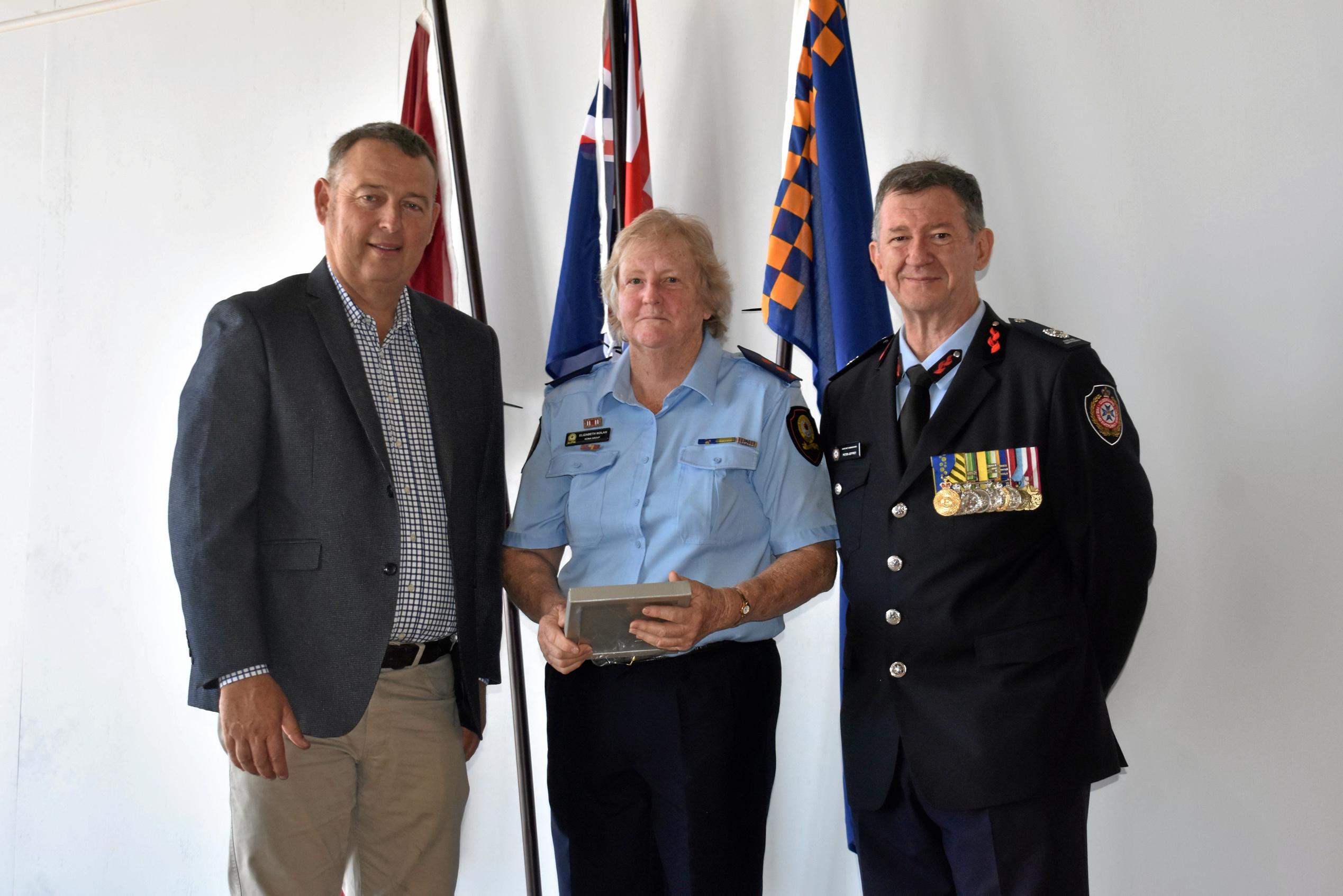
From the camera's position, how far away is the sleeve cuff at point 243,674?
5.47 feet

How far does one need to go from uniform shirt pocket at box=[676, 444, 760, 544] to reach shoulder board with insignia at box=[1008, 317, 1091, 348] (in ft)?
1.69

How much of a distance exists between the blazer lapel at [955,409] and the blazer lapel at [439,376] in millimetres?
834

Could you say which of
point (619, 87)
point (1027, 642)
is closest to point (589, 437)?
point (1027, 642)

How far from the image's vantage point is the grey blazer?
66.0 inches

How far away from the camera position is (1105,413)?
66.5 inches

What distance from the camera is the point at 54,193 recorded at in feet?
12.2

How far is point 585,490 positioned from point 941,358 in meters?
0.71

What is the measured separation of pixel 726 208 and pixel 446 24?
937 mm

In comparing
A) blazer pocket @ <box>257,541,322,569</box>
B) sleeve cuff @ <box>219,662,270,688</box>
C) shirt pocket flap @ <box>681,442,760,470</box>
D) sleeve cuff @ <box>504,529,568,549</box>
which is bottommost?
sleeve cuff @ <box>219,662,270,688</box>

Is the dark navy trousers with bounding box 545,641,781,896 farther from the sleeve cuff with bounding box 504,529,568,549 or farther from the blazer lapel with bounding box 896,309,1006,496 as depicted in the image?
the blazer lapel with bounding box 896,309,1006,496

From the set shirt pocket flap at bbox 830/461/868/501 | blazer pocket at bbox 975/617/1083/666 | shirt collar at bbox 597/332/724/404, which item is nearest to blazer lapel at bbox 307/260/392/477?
shirt collar at bbox 597/332/724/404

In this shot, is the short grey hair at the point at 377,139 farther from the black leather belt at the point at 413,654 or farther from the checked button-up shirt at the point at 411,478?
the black leather belt at the point at 413,654

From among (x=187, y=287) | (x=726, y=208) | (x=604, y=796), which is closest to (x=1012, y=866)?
(x=604, y=796)

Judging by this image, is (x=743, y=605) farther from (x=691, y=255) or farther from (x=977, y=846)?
(x=691, y=255)
